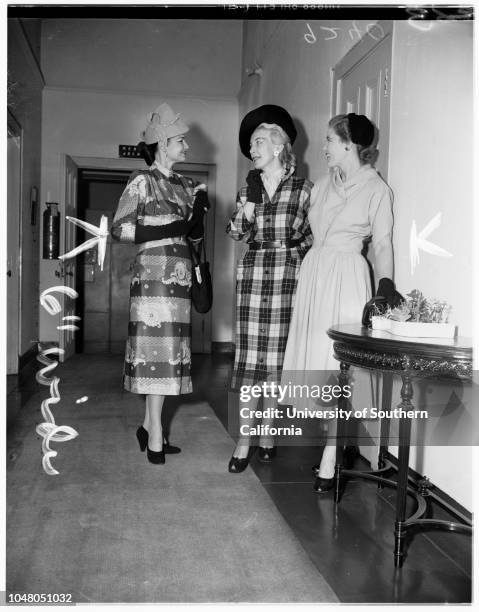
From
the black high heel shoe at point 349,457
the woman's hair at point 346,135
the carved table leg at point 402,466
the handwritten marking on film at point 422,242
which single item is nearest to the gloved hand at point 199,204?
the woman's hair at point 346,135

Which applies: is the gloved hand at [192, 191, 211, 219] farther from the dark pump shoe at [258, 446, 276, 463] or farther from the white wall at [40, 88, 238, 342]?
the white wall at [40, 88, 238, 342]

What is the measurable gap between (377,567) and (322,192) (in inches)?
47.7

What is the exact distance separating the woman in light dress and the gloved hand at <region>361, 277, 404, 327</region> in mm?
194

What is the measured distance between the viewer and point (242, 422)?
2.44 m

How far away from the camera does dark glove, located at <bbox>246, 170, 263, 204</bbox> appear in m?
2.18

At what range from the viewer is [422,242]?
193 cm

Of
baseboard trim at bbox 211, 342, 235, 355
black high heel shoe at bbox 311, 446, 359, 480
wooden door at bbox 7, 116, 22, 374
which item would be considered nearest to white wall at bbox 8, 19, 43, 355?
wooden door at bbox 7, 116, 22, 374

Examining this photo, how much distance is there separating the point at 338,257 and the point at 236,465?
836mm

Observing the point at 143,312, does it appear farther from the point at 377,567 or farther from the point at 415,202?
the point at 377,567

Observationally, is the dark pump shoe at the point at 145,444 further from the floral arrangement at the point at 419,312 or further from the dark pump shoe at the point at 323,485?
the floral arrangement at the point at 419,312

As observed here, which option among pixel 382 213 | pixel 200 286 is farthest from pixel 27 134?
pixel 382 213

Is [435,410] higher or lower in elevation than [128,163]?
lower

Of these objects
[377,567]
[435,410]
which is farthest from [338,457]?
[377,567]

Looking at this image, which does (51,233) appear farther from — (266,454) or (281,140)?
(266,454)
